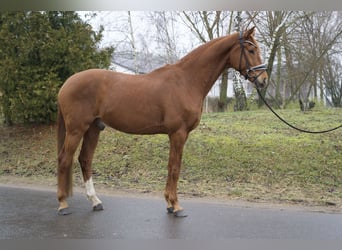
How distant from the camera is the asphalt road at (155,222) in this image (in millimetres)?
3598

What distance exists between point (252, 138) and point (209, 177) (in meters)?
1.56

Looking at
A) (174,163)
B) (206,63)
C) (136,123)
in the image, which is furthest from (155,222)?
(206,63)

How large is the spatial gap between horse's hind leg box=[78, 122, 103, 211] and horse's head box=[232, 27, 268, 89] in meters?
1.98

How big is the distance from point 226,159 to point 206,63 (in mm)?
2624

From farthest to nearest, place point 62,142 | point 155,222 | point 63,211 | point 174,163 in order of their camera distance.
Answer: point 62,142 < point 63,211 < point 174,163 < point 155,222

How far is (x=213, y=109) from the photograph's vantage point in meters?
11.4

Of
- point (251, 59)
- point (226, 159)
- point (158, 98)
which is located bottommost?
point (226, 159)

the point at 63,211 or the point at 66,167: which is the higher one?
the point at 66,167

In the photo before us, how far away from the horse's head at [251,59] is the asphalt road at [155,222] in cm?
160

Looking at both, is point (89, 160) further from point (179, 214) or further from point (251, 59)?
point (251, 59)

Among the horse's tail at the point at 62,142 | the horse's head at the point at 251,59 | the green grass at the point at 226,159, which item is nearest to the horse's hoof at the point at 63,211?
the horse's tail at the point at 62,142

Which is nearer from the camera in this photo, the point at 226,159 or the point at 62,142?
the point at 62,142

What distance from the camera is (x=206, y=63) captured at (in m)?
4.20

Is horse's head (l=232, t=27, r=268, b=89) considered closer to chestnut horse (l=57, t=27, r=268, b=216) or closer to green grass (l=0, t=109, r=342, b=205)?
chestnut horse (l=57, t=27, r=268, b=216)
